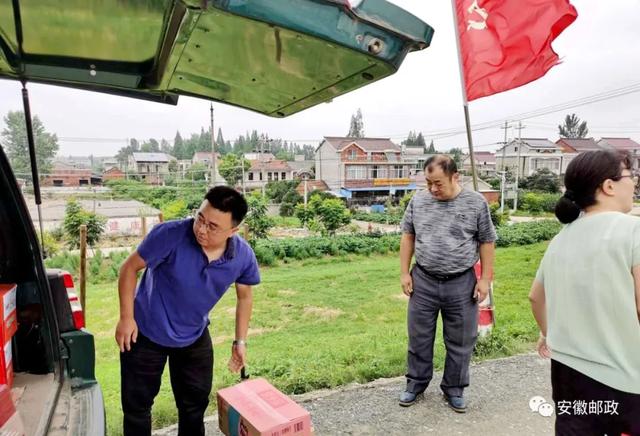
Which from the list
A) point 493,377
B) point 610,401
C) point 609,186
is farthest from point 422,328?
point 609,186

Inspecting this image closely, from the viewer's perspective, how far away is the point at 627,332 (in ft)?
5.33

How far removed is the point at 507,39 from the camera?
3.56 m

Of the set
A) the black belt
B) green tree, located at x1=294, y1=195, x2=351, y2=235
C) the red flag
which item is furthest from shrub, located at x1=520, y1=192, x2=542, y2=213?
the black belt

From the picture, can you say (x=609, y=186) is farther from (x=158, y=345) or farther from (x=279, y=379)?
(x=279, y=379)

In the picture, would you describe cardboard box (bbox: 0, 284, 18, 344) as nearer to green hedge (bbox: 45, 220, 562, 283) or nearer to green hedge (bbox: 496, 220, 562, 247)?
green hedge (bbox: 45, 220, 562, 283)

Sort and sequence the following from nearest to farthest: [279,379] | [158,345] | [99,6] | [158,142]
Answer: [99,6] → [158,345] → [279,379] → [158,142]

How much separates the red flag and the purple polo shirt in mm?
2619

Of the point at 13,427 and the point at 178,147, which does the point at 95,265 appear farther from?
the point at 178,147

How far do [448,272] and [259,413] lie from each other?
146 cm

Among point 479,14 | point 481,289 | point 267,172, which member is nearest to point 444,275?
point 481,289

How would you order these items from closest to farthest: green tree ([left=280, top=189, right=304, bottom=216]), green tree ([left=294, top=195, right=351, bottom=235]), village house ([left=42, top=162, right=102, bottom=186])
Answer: green tree ([left=294, top=195, right=351, bottom=235]) → village house ([left=42, top=162, right=102, bottom=186]) → green tree ([left=280, top=189, right=304, bottom=216])

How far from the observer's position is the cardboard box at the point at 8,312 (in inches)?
68.7

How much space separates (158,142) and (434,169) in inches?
1769

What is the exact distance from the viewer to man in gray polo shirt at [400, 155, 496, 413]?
9.60 ft
